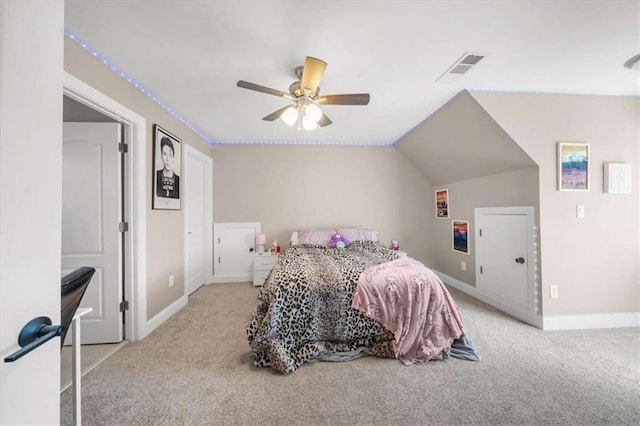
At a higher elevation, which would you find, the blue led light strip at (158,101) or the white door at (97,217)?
the blue led light strip at (158,101)

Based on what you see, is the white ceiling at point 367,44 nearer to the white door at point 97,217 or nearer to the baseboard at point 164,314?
the white door at point 97,217

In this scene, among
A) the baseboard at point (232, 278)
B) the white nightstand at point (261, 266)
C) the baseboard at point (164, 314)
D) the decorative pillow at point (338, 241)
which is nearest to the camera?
the baseboard at point (164, 314)

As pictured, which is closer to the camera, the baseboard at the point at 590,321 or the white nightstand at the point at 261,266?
the baseboard at the point at 590,321

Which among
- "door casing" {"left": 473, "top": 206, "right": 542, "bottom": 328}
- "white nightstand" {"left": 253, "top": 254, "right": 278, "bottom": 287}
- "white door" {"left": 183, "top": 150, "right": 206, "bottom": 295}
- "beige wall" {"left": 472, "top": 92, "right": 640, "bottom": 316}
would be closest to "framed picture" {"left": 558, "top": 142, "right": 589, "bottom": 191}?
"beige wall" {"left": 472, "top": 92, "right": 640, "bottom": 316}

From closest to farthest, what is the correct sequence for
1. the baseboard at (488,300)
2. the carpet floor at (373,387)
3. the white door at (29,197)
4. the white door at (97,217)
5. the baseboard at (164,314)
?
the white door at (29,197)
the carpet floor at (373,387)
the white door at (97,217)
the baseboard at (164,314)
the baseboard at (488,300)

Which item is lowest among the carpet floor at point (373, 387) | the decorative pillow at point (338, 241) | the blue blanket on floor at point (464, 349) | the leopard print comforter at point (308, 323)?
the carpet floor at point (373, 387)

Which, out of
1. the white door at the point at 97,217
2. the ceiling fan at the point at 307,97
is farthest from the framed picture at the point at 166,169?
the ceiling fan at the point at 307,97

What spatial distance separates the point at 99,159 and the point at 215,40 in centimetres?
153

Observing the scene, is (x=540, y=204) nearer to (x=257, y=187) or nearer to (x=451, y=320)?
(x=451, y=320)

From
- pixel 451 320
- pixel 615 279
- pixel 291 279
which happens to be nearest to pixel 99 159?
pixel 291 279

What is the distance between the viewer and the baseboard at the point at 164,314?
2.37 m

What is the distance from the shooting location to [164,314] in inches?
103

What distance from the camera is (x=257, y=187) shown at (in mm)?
4094

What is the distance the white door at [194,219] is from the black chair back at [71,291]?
85.9 inches
